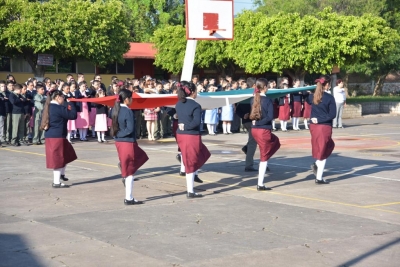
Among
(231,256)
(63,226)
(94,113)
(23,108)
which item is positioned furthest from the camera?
(94,113)

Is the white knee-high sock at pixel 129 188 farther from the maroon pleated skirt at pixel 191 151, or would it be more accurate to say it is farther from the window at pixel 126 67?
the window at pixel 126 67

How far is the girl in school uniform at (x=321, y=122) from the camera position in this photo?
42.4ft

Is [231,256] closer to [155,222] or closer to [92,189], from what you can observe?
[155,222]

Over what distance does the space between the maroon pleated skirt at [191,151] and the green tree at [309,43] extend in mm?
17982

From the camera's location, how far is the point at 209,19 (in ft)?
50.8

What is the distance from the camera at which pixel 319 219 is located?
9719 mm

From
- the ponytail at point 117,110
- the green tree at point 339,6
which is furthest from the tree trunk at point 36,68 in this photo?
the ponytail at point 117,110

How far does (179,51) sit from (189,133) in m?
25.7

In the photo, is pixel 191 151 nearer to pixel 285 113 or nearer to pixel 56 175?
pixel 56 175

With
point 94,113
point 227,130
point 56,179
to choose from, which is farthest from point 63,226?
point 227,130

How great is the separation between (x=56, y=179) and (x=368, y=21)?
21355mm

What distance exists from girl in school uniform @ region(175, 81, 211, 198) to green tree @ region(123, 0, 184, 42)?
121 feet

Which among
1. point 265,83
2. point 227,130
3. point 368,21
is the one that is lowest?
point 227,130

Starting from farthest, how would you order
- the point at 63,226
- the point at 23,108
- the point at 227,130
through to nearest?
the point at 227,130
the point at 23,108
the point at 63,226
